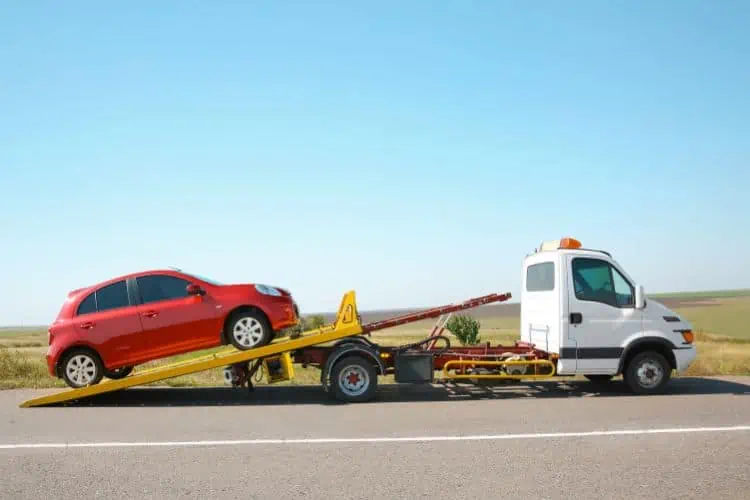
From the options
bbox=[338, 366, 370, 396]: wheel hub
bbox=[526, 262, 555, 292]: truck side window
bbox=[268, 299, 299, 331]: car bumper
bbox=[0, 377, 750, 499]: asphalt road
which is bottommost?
bbox=[0, 377, 750, 499]: asphalt road

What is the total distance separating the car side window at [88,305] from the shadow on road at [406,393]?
1474mm

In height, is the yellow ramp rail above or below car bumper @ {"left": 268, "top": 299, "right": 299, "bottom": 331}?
below

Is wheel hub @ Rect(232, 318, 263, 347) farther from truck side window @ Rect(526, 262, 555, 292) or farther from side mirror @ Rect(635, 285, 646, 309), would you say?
side mirror @ Rect(635, 285, 646, 309)

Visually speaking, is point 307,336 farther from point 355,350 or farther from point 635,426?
point 635,426

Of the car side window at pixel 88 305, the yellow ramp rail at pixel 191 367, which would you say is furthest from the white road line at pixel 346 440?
the car side window at pixel 88 305

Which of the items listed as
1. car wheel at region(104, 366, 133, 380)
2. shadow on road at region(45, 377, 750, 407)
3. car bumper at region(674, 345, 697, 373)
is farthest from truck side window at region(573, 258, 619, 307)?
car wheel at region(104, 366, 133, 380)

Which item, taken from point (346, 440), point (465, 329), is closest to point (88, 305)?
point (346, 440)

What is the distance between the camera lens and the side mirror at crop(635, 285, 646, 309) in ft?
36.8

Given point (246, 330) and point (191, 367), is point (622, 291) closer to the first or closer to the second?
point (246, 330)

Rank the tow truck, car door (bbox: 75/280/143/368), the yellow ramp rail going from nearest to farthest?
the yellow ramp rail < car door (bbox: 75/280/143/368) < the tow truck

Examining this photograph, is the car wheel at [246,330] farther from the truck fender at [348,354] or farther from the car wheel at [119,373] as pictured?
the car wheel at [119,373]

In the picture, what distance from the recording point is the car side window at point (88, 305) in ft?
36.1

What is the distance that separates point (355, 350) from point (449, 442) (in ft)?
11.3

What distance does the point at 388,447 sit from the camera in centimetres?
739
